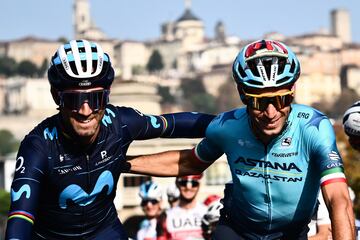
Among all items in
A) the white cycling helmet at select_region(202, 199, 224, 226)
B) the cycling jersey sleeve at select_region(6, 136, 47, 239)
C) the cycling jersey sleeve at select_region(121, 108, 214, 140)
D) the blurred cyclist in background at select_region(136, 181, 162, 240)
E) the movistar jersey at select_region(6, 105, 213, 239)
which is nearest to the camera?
the cycling jersey sleeve at select_region(6, 136, 47, 239)

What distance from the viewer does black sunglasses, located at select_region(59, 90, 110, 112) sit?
6250 mm

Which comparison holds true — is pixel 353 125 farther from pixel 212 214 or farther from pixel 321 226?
pixel 212 214

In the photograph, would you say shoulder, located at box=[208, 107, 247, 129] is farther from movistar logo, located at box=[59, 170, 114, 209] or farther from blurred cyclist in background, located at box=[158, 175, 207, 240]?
blurred cyclist in background, located at box=[158, 175, 207, 240]

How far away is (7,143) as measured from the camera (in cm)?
14338

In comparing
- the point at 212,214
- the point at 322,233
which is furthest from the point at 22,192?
the point at 212,214

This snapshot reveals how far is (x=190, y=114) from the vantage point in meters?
7.41

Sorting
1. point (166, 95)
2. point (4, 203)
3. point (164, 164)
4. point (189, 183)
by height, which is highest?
point (164, 164)

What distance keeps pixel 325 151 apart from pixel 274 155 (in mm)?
438

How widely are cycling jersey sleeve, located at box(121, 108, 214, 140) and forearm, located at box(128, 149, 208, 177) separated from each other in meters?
0.15

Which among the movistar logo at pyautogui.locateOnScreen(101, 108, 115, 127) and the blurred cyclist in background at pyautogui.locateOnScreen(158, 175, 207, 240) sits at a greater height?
the movistar logo at pyautogui.locateOnScreen(101, 108, 115, 127)

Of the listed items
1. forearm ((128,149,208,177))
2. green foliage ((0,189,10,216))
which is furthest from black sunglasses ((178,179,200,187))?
forearm ((128,149,208,177))

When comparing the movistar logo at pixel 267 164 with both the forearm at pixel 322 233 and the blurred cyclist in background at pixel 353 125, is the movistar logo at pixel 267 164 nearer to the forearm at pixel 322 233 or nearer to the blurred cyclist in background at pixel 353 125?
the forearm at pixel 322 233

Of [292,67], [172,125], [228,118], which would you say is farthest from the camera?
[172,125]

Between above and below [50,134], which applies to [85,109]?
above
